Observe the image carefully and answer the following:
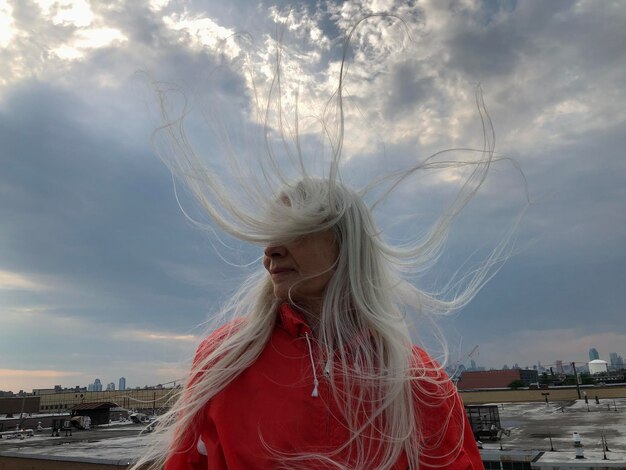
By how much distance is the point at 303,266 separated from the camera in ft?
7.54

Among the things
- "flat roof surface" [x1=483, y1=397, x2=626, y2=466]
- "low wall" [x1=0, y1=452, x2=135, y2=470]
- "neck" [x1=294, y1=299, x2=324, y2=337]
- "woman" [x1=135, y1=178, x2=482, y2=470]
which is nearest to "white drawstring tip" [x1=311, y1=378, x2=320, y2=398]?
"woman" [x1=135, y1=178, x2=482, y2=470]

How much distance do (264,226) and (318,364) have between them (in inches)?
27.2

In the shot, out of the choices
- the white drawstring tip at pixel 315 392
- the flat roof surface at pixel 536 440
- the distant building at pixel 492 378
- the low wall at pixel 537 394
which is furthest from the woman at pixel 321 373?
the distant building at pixel 492 378

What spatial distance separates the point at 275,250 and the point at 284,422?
0.78 metres

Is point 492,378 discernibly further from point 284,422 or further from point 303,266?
point 284,422

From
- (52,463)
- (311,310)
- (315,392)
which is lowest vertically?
(52,463)

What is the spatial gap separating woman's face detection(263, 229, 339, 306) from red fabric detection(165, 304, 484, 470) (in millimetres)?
154

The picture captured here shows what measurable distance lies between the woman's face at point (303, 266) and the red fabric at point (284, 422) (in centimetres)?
15

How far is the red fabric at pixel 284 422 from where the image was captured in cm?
192

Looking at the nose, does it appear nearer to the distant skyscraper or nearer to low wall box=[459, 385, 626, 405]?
low wall box=[459, 385, 626, 405]

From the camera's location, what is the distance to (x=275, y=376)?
2.11m

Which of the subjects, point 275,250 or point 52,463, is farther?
point 52,463

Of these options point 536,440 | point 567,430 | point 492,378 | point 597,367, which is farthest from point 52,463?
point 597,367

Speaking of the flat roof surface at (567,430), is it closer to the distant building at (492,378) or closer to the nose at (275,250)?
the nose at (275,250)
